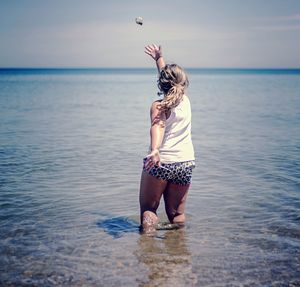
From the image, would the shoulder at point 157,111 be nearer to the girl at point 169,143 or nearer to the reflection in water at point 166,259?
the girl at point 169,143

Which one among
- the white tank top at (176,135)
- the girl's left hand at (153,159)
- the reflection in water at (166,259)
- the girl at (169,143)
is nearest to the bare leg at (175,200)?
the girl at (169,143)

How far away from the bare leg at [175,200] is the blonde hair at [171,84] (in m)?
1.16

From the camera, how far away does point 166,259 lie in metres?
5.48

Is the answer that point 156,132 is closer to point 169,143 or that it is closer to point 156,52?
point 169,143

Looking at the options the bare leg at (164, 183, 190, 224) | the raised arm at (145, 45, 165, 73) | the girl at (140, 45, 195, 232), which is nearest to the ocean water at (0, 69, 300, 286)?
the bare leg at (164, 183, 190, 224)

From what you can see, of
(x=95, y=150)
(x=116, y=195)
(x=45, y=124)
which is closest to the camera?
(x=116, y=195)

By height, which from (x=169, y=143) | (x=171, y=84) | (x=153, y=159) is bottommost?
(x=153, y=159)

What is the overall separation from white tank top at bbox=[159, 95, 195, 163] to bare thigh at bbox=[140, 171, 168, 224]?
0.31 meters

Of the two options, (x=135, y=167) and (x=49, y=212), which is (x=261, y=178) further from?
(x=49, y=212)

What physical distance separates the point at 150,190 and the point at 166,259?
933mm

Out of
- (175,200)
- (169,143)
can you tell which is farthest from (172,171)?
(175,200)

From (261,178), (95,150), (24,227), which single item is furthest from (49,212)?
(95,150)

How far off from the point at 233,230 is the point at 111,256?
2.09 m

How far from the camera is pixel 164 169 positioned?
5578 millimetres
